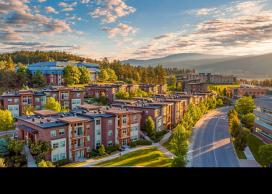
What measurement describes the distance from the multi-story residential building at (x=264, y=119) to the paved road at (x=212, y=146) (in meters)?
0.90

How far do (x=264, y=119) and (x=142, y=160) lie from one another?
381 centimetres

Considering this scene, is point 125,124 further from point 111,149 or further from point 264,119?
point 264,119

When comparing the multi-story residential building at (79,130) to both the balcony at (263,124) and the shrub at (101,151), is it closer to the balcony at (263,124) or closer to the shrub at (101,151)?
the shrub at (101,151)

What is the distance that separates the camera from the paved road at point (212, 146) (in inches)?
261

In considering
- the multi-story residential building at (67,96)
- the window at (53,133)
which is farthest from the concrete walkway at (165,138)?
the multi-story residential building at (67,96)

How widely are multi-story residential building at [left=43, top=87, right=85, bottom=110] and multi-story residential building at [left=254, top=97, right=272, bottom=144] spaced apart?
6.82m

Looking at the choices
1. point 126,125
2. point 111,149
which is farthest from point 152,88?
point 111,149

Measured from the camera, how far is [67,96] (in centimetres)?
1196

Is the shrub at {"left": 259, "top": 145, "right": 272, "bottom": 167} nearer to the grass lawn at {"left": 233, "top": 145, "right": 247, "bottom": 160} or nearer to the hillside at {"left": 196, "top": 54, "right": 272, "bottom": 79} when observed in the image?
the grass lawn at {"left": 233, "top": 145, "right": 247, "bottom": 160}
